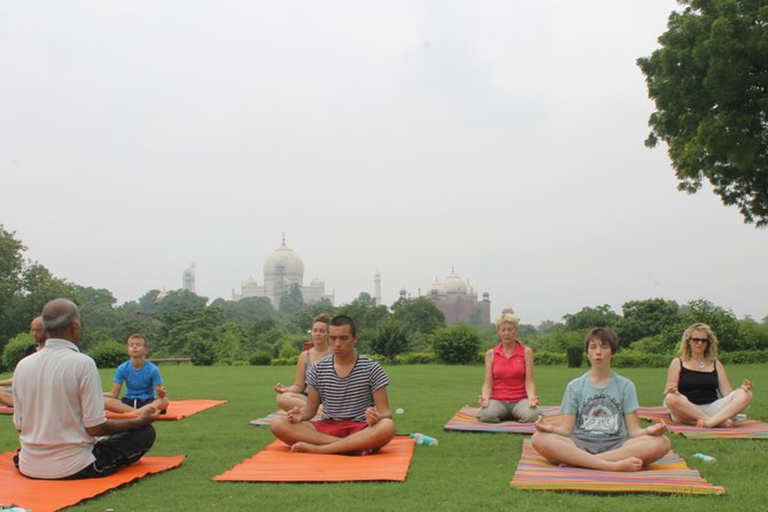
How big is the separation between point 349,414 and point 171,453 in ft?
5.08

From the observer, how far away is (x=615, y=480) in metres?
5.14

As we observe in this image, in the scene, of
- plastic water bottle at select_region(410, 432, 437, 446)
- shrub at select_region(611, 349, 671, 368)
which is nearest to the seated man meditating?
plastic water bottle at select_region(410, 432, 437, 446)

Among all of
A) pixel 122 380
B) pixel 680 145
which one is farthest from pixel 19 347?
pixel 680 145

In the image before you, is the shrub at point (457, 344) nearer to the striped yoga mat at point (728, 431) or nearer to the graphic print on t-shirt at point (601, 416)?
the striped yoga mat at point (728, 431)

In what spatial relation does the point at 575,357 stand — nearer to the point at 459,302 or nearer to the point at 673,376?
the point at 673,376

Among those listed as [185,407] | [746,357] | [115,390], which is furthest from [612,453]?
[746,357]

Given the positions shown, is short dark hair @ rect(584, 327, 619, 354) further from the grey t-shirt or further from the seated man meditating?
the grey t-shirt

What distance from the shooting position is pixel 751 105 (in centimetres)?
1584

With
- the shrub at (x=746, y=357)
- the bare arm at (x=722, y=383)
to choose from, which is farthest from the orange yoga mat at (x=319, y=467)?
the shrub at (x=746, y=357)

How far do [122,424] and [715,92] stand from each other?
1377cm

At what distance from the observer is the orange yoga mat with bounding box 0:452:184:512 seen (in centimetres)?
471

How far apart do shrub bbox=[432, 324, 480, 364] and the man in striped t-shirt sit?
1823cm

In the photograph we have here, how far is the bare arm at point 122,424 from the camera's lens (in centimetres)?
→ 535

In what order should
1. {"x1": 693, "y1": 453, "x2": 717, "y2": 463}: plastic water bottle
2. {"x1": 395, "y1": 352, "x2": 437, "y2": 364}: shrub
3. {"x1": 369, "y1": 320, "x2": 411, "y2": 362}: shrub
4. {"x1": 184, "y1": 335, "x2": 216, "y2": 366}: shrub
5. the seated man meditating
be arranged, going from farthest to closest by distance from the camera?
1. {"x1": 184, "y1": 335, "x2": 216, "y2": 366}: shrub
2. {"x1": 369, "y1": 320, "x2": 411, "y2": 362}: shrub
3. {"x1": 395, "y1": 352, "x2": 437, "y2": 364}: shrub
4. {"x1": 693, "y1": 453, "x2": 717, "y2": 463}: plastic water bottle
5. the seated man meditating
